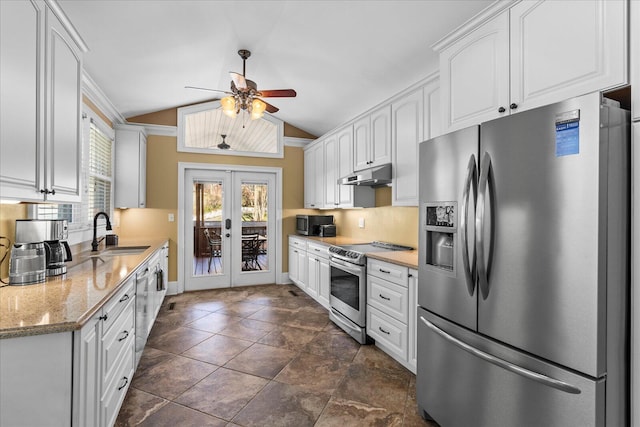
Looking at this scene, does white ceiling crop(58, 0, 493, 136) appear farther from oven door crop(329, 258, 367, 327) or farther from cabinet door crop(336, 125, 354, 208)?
oven door crop(329, 258, 367, 327)

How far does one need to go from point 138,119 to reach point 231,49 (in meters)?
2.37

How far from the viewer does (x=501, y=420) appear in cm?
154

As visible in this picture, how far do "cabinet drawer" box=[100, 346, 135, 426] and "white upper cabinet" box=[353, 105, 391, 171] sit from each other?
9.16 feet

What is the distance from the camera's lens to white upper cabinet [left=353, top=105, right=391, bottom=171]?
11.2 feet

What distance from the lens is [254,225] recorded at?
18.6ft

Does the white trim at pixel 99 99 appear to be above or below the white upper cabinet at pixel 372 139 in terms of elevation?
above

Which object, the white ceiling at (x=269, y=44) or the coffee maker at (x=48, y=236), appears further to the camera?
the white ceiling at (x=269, y=44)

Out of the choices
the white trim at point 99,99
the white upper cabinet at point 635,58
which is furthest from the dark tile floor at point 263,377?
the white trim at point 99,99

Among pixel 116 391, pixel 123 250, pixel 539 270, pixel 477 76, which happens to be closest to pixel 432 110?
pixel 477 76

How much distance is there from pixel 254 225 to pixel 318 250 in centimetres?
168

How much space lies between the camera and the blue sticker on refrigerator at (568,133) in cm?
129

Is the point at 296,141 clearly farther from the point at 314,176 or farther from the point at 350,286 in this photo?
the point at 350,286

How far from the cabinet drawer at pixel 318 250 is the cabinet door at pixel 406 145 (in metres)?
1.30

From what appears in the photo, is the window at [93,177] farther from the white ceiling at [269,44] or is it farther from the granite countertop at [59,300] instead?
the granite countertop at [59,300]
